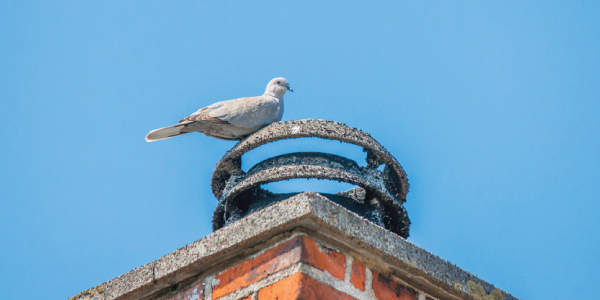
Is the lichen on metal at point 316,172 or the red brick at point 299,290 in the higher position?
the lichen on metal at point 316,172

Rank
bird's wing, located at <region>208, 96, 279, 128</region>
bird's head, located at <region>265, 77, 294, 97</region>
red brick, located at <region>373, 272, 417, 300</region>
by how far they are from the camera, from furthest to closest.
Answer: bird's head, located at <region>265, 77, 294, 97</region> < bird's wing, located at <region>208, 96, 279, 128</region> < red brick, located at <region>373, 272, 417, 300</region>

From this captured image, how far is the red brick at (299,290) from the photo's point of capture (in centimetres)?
171

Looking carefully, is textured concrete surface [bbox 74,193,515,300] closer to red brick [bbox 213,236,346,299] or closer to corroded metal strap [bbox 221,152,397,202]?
red brick [bbox 213,236,346,299]

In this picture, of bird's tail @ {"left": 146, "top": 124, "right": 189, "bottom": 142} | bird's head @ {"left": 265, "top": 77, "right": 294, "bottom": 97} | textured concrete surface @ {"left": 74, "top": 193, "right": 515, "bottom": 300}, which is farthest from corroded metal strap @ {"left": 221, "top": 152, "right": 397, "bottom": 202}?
bird's head @ {"left": 265, "top": 77, "right": 294, "bottom": 97}

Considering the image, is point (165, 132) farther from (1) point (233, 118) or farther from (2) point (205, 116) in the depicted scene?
(1) point (233, 118)

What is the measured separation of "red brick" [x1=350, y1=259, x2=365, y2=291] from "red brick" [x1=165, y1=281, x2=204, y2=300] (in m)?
0.44

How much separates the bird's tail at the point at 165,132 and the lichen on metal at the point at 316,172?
2063mm

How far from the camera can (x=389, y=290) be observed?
6.48 ft

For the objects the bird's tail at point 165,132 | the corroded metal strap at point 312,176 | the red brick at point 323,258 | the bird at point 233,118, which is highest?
the bird's tail at point 165,132

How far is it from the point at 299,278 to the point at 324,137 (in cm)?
75

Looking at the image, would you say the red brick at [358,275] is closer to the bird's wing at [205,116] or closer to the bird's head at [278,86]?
the bird's wing at [205,116]

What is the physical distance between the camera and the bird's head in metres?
5.63

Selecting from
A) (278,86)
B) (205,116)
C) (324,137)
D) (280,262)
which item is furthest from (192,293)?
(278,86)

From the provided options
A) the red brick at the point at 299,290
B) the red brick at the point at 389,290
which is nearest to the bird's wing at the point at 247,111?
the red brick at the point at 389,290
